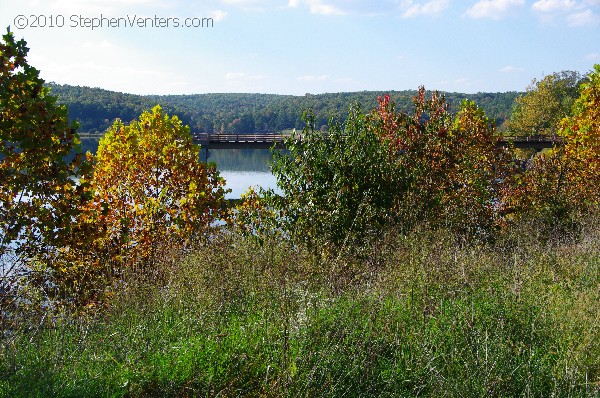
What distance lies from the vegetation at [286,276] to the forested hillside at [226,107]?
42.5 meters

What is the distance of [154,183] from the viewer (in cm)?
1252

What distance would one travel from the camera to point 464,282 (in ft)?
21.6

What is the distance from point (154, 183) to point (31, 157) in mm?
4430

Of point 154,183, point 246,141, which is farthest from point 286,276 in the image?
point 246,141

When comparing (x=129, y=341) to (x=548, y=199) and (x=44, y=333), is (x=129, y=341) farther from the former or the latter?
(x=548, y=199)

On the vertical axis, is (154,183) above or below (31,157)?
below

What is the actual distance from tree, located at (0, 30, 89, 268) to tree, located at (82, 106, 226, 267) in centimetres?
261

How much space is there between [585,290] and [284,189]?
19.2 feet

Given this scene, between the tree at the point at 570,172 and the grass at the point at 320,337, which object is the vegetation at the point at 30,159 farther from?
the tree at the point at 570,172

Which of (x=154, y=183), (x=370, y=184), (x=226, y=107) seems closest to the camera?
(x=370, y=184)

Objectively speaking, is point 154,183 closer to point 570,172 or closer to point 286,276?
point 286,276

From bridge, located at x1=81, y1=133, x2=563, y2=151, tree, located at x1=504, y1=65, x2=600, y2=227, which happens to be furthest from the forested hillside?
tree, located at x1=504, y1=65, x2=600, y2=227

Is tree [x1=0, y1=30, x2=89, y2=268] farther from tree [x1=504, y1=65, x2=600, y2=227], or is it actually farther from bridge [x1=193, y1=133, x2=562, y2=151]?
bridge [x1=193, y1=133, x2=562, y2=151]

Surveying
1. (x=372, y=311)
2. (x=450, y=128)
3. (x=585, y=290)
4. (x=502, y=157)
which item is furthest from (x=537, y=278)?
(x=502, y=157)
